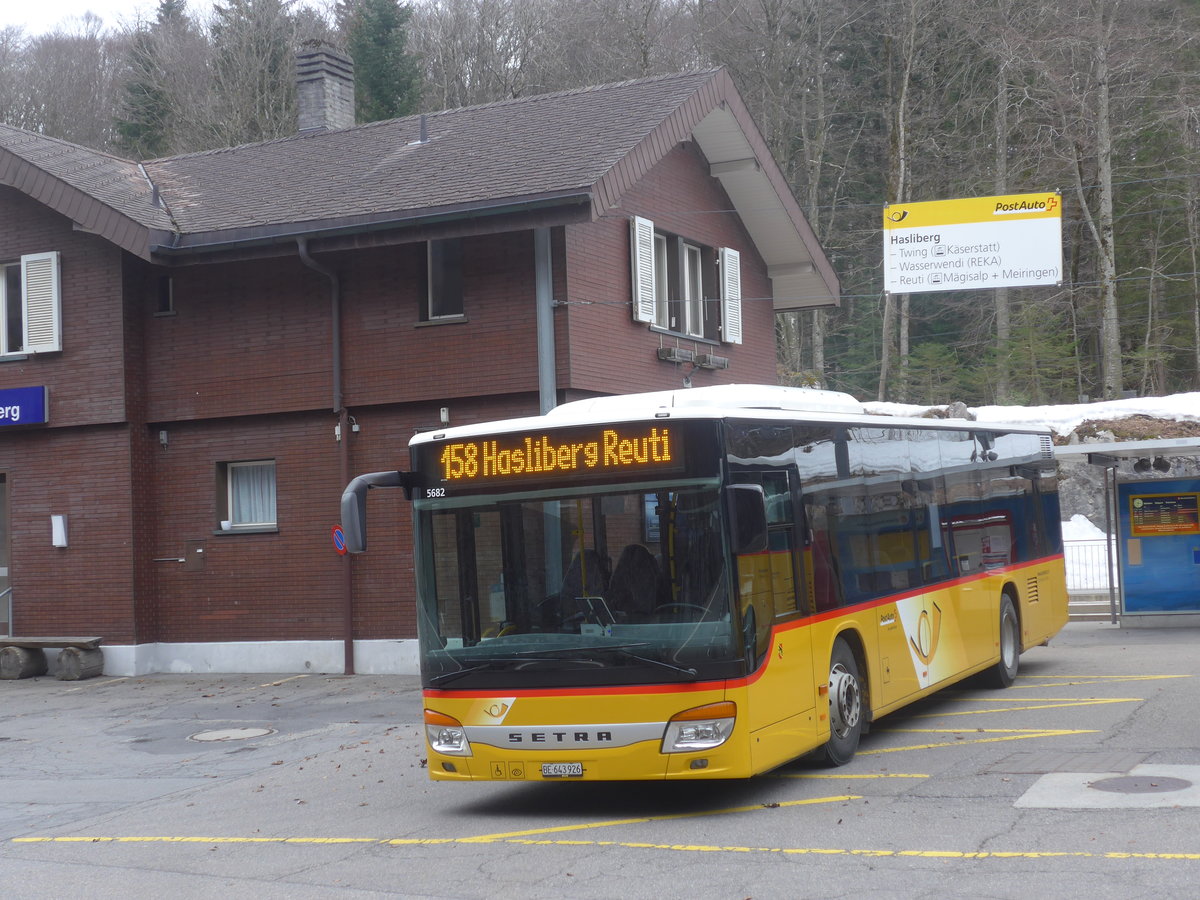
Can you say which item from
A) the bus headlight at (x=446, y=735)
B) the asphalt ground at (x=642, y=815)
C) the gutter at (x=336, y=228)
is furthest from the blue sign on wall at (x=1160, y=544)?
the bus headlight at (x=446, y=735)

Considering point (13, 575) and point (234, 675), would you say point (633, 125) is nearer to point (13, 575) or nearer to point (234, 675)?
point (234, 675)

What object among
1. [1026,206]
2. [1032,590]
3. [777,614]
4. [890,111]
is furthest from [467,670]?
[890,111]

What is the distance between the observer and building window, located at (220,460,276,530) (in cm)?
1959

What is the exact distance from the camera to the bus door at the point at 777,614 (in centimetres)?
879

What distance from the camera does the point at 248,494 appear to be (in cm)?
1980

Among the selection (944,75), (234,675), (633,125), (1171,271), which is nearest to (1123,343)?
(1171,271)

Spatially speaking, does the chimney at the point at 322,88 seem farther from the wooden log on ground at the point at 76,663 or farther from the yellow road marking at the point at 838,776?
the yellow road marking at the point at 838,776

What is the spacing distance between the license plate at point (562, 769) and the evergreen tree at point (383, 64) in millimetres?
36765

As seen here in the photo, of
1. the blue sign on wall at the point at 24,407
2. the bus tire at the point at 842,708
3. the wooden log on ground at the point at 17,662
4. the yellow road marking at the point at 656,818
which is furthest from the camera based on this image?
the blue sign on wall at the point at 24,407

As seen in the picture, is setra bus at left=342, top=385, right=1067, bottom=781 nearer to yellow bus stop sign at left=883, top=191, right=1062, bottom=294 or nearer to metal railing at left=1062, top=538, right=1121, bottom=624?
yellow bus stop sign at left=883, top=191, right=1062, bottom=294

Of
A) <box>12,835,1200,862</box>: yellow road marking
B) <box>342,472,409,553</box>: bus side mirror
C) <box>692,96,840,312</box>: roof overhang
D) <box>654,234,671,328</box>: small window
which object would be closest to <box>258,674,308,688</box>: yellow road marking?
<box>654,234,671,328</box>: small window

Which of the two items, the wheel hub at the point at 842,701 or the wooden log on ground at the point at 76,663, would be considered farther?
the wooden log on ground at the point at 76,663

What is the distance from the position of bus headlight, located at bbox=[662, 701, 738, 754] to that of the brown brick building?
905cm

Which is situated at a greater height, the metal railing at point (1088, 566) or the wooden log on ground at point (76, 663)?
the metal railing at point (1088, 566)
